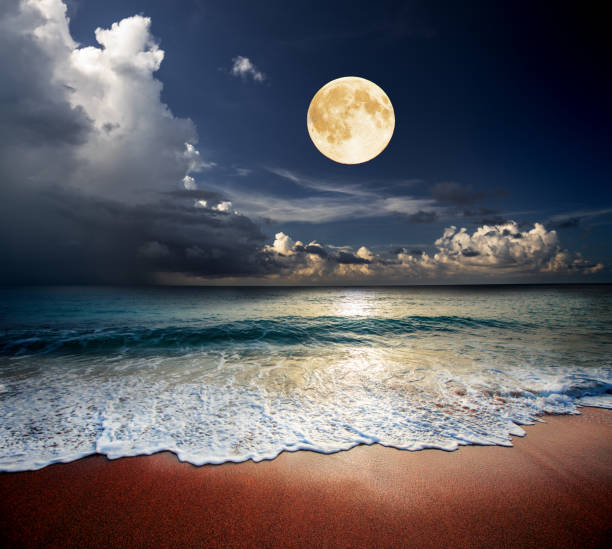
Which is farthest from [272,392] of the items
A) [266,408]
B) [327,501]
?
[327,501]

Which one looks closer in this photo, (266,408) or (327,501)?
(327,501)

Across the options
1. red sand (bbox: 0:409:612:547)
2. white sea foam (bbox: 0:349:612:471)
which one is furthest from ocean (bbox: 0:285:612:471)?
red sand (bbox: 0:409:612:547)

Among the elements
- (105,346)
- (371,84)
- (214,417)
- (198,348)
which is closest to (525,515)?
(214,417)

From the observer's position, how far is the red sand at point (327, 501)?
2.53 metres

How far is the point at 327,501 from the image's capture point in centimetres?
297

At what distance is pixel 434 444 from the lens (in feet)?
13.3

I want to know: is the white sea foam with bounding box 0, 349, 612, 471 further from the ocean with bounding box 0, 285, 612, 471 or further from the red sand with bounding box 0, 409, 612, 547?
the red sand with bounding box 0, 409, 612, 547

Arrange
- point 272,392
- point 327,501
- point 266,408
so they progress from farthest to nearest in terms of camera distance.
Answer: point 272,392, point 266,408, point 327,501

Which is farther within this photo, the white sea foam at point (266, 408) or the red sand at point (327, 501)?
the white sea foam at point (266, 408)

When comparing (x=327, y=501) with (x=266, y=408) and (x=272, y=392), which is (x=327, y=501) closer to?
(x=266, y=408)

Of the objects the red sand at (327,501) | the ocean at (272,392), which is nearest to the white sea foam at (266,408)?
the ocean at (272,392)

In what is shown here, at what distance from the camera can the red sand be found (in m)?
2.53

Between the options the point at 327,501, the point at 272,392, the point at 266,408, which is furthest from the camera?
the point at 272,392

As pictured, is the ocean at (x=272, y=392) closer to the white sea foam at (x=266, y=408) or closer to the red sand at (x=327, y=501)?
the white sea foam at (x=266, y=408)
